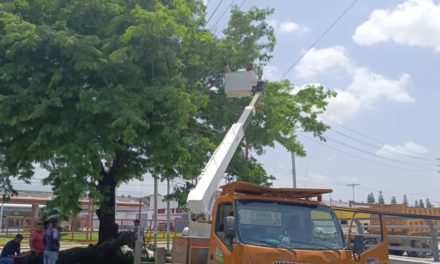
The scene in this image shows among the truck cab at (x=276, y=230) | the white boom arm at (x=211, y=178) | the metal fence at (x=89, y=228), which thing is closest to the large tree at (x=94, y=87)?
the white boom arm at (x=211, y=178)

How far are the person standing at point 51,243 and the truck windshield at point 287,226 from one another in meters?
7.61

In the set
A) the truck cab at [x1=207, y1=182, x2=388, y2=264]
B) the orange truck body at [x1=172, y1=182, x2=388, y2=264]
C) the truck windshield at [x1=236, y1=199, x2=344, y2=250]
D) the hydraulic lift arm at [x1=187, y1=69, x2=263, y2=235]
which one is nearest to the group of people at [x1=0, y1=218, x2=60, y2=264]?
the hydraulic lift arm at [x1=187, y1=69, x2=263, y2=235]

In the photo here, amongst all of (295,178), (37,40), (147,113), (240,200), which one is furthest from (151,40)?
(295,178)

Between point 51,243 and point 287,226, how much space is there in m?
8.26

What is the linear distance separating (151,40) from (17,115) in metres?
3.91

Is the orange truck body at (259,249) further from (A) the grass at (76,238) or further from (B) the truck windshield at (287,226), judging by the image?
(A) the grass at (76,238)

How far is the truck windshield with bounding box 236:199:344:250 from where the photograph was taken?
7.75 m

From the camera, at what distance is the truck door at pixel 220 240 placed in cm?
777

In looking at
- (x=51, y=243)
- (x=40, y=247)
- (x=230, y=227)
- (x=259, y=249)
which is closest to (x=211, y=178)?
(x=230, y=227)

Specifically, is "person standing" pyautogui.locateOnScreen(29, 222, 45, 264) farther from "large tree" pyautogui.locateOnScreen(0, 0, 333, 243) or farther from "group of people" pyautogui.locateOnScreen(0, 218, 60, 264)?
"large tree" pyautogui.locateOnScreen(0, 0, 333, 243)

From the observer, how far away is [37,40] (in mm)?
12992

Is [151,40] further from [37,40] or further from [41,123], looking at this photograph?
[41,123]

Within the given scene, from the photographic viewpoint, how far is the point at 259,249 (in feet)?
24.3

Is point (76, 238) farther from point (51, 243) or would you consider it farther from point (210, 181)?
point (210, 181)
